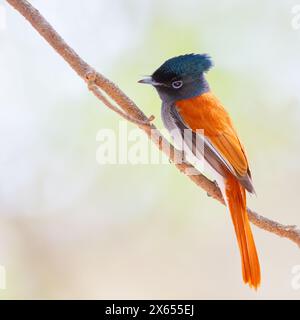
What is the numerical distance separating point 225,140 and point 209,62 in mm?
583

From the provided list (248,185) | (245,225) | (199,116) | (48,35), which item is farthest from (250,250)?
(48,35)

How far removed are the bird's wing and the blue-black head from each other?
0.06 meters

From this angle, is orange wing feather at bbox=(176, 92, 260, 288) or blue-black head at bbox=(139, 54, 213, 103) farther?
blue-black head at bbox=(139, 54, 213, 103)

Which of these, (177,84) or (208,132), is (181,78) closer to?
(177,84)

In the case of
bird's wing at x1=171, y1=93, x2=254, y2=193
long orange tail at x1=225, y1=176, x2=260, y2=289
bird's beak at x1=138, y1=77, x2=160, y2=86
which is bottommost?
long orange tail at x1=225, y1=176, x2=260, y2=289

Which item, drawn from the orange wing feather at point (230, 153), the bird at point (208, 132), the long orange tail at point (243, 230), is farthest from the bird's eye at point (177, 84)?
the long orange tail at point (243, 230)

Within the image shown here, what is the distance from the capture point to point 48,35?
205 centimetres

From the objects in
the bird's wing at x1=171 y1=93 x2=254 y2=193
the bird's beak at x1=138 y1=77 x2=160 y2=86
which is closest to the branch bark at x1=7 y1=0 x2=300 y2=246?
the bird's wing at x1=171 y1=93 x2=254 y2=193

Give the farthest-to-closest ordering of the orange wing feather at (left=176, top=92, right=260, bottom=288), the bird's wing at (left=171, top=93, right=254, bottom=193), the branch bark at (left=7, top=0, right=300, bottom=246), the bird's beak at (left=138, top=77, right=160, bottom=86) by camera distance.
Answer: the bird's beak at (left=138, top=77, right=160, bottom=86) → the bird's wing at (left=171, top=93, right=254, bottom=193) → the orange wing feather at (left=176, top=92, right=260, bottom=288) → the branch bark at (left=7, top=0, right=300, bottom=246)

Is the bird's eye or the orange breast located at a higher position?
the bird's eye

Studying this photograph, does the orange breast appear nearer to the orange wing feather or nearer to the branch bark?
the orange wing feather

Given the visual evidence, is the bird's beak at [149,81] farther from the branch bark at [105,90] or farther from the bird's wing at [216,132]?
the branch bark at [105,90]

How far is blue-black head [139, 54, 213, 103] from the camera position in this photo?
2846mm

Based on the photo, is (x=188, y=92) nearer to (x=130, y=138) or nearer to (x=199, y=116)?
(x=199, y=116)
